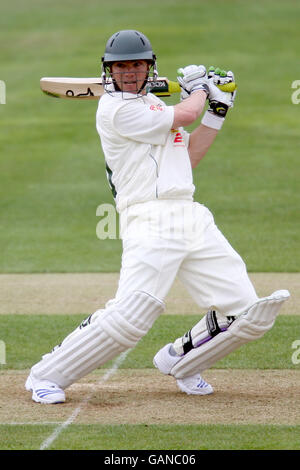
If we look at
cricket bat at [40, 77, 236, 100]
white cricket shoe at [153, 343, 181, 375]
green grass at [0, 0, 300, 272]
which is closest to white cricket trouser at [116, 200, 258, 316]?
white cricket shoe at [153, 343, 181, 375]

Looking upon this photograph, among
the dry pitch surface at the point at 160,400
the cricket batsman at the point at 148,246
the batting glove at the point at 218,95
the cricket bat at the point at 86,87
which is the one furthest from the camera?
the cricket bat at the point at 86,87

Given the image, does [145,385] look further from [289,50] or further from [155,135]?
[289,50]

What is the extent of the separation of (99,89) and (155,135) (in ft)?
3.12

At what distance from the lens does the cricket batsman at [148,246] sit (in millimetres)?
5336

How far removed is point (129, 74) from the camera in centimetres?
556

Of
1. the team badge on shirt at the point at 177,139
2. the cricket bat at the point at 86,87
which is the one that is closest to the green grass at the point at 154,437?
the team badge on shirt at the point at 177,139

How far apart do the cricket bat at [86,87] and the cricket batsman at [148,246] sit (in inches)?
18.5

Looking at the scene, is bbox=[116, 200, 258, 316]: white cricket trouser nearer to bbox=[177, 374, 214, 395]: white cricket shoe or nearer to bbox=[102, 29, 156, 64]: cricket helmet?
bbox=[177, 374, 214, 395]: white cricket shoe

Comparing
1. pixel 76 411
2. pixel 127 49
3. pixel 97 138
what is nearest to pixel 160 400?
pixel 76 411

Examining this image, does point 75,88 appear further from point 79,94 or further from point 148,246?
point 148,246

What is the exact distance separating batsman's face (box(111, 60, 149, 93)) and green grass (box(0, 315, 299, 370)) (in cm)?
199

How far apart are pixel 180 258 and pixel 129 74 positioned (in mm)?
1115

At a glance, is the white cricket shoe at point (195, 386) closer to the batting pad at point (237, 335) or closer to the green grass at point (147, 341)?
the batting pad at point (237, 335)

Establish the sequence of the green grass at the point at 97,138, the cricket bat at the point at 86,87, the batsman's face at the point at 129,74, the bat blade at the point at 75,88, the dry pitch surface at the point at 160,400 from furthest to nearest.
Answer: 1. the green grass at the point at 97,138
2. the bat blade at the point at 75,88
3. the cricket bat at the point at 86,87
4. the batsman's face at the point at 129,74
5. the dry pitch surface at the point at 160,400
